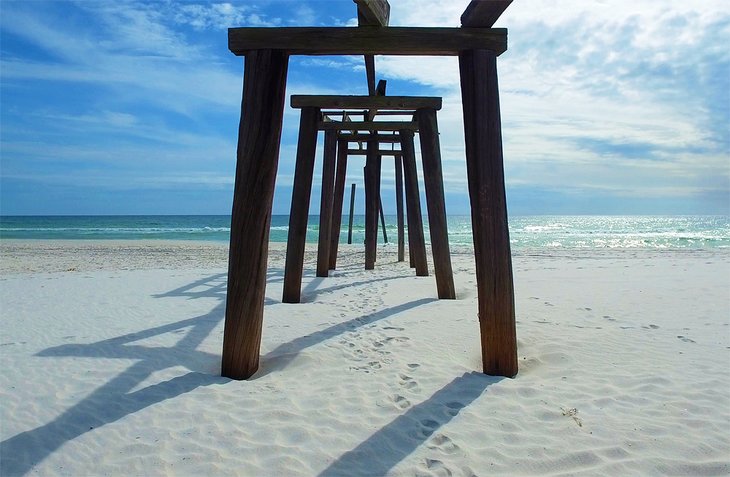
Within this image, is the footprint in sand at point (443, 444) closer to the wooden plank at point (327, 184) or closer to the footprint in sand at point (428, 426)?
the footprint in sand at point (428, 426)

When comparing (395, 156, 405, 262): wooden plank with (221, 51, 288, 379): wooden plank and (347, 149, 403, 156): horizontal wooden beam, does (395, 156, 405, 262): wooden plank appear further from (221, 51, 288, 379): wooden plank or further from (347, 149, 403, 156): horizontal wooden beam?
(221, 51, 288, 379): wooden plank

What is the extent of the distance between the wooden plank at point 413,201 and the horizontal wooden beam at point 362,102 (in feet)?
5.74

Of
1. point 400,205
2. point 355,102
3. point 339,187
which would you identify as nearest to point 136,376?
point 355,102

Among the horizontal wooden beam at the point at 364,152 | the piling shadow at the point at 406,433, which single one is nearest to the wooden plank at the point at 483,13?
the piling shadow at the point at 406,433

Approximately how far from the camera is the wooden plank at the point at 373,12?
3473 mm

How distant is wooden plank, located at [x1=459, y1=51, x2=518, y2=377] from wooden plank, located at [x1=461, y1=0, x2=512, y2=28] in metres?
0.21

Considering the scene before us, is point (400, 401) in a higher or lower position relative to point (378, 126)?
lower

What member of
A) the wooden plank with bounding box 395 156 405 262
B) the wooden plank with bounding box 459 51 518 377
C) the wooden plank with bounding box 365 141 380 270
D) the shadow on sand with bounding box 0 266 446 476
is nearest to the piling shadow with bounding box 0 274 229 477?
the shadow on sand with bounding box 0 266 446 476

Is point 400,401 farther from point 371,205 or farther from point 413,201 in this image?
point 371,205

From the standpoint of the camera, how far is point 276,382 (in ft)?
12.2

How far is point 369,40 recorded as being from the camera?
3.85 metres

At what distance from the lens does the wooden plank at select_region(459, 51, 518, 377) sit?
3.69m

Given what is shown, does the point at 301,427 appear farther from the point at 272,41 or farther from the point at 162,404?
the point at 272,41

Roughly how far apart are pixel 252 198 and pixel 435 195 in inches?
148
